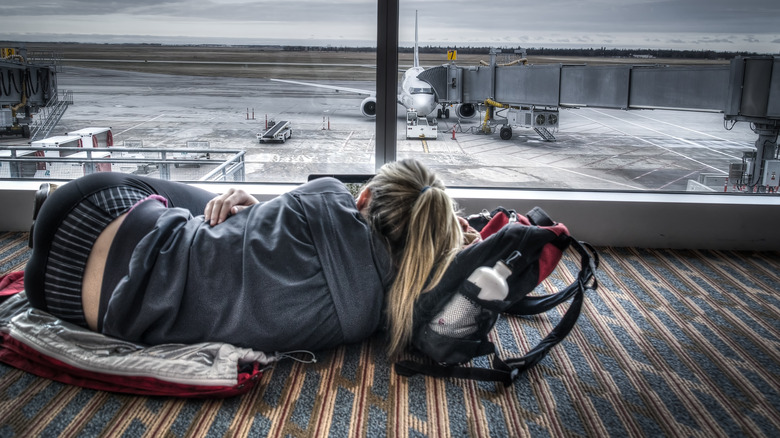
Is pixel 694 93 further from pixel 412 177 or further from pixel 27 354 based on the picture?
pixel 27 354

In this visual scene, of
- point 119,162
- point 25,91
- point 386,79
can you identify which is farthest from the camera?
point 25,91

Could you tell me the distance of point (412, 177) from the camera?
4.26 feet

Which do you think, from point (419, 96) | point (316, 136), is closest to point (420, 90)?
point (419, 96)

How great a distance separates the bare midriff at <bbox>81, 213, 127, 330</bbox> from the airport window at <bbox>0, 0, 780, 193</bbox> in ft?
4.00

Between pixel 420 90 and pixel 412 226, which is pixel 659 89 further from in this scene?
pixel 420 90

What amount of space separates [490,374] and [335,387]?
41cm

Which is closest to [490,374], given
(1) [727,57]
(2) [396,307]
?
(2) [396,307]

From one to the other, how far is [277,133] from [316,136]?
204 cm

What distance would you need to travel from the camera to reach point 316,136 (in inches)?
369

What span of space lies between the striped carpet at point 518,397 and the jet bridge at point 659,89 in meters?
2.66

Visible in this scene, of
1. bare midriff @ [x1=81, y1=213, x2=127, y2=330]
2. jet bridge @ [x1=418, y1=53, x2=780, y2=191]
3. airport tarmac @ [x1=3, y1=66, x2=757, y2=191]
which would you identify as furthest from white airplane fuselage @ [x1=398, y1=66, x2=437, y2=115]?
bare midriff @ [x1=81, y1=213, x2=127, y2=330]

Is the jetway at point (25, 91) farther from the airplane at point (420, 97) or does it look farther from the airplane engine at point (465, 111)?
the airplane engine at point (465, 111)

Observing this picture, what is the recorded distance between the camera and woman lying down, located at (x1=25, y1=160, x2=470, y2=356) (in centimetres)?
124

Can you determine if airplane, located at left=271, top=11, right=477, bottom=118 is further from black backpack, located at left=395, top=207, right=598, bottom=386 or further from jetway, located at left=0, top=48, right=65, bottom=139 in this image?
black backpack, located at left=395, top=207, right=598, bottom=386
